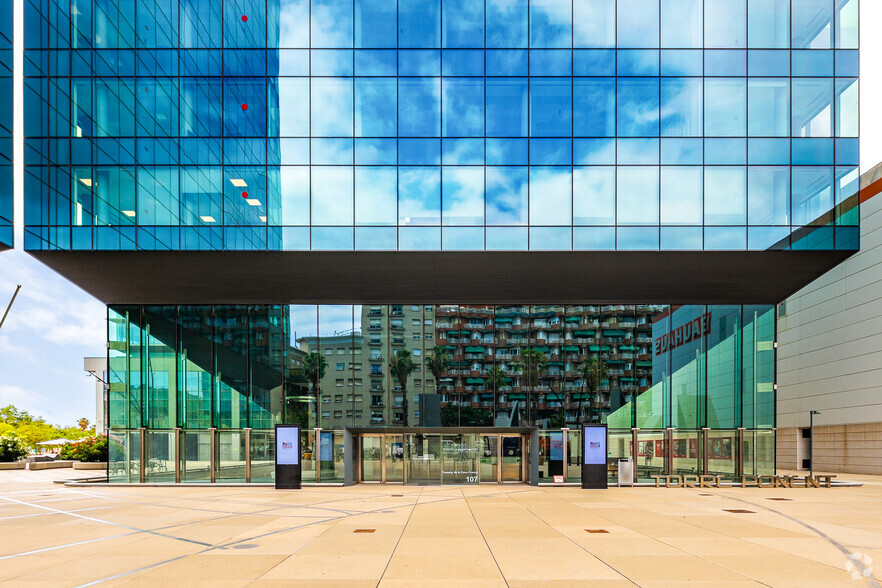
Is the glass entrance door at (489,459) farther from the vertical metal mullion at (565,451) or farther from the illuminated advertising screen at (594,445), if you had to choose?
the illuminated advertising screen at (594,445)

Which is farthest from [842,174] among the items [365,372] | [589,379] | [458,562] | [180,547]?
[180,547]

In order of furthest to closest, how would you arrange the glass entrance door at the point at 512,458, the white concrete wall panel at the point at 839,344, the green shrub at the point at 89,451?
the green shrub at the point at 89,451
the white concrete wall panel at the point at 839,344
the glass entrance door at the point at 512,458

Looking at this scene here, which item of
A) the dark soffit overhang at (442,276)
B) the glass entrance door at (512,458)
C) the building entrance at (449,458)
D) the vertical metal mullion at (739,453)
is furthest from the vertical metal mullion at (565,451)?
the vertical metal mullion at (739,453)

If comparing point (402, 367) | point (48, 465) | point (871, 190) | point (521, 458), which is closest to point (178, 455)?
point (402, 367)

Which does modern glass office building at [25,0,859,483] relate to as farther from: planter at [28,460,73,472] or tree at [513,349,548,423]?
planter at [28,460,73,472]

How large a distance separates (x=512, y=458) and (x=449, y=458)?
115 inches

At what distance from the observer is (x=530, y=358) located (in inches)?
1337

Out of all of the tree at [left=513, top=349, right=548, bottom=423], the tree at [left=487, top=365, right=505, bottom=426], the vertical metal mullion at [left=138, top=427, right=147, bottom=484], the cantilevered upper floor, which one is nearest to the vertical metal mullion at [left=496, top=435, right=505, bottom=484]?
the tree at [left=487, top=365, right=505, bottom=426]

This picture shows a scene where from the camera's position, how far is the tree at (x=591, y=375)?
110 feet

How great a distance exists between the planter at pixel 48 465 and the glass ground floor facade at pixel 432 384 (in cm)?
1848

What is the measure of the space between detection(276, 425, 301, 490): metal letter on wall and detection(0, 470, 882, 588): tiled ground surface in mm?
3147

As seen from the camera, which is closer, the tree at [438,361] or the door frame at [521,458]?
the door frame at [521,458]

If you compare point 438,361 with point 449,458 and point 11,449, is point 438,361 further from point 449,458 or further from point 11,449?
point 11,449

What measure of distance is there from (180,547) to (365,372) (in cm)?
1952
